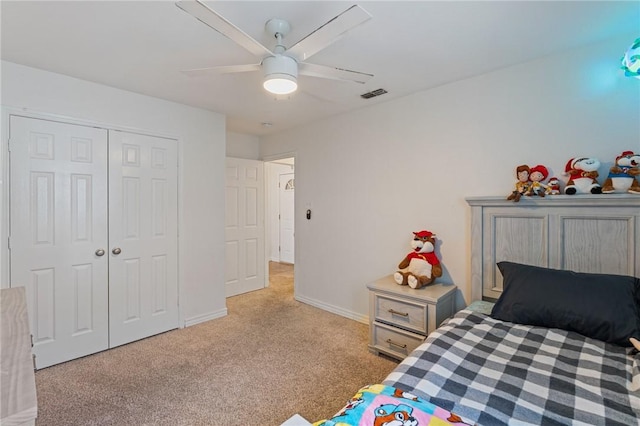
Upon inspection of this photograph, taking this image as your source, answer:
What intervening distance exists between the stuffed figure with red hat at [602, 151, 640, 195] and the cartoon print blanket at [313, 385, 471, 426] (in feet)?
6.09

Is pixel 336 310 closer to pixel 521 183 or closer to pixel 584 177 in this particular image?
pixel 521 183

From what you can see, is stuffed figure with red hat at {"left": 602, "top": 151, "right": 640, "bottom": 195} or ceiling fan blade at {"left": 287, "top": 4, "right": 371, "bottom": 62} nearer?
ceiling fan blade at {"left": 287, "top": 4, "right": 371, "bottom": 62}

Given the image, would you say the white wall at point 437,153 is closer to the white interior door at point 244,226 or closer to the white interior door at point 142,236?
the white interior door at point 244,226

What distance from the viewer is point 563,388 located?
1.18 meters

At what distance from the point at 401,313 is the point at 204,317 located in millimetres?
2228

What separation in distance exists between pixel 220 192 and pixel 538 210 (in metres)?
3.10

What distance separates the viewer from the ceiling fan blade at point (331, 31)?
122 centimetres

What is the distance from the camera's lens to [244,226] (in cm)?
448

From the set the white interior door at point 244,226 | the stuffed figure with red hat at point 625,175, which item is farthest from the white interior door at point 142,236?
the stuffed figure with red hat at point 625,175

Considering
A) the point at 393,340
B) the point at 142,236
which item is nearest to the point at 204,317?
the point at 142,236

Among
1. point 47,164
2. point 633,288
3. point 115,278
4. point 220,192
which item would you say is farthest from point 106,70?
point 633,288

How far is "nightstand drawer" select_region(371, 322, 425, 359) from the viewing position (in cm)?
241

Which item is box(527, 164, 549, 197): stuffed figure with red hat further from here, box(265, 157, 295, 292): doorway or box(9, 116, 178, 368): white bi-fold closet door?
box(265, 157, 295, 292): doorway

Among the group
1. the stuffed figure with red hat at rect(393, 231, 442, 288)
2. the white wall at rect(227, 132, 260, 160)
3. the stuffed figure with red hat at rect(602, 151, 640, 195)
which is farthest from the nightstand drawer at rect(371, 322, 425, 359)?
the white wall at rect(227, 132, 260, 160)
